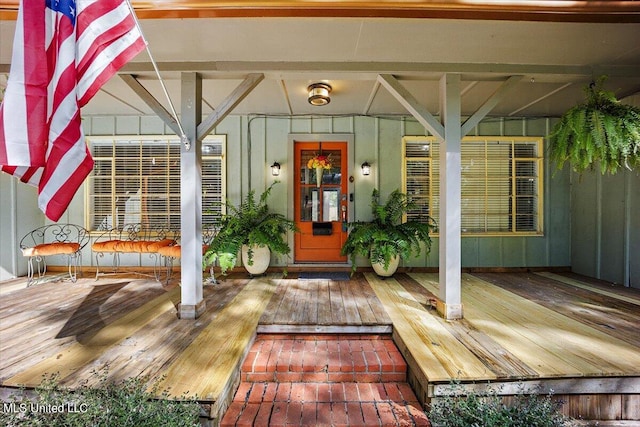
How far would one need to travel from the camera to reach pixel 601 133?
8.02 feet

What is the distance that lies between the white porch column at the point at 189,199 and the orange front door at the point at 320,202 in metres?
2.16

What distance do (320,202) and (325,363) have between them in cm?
295

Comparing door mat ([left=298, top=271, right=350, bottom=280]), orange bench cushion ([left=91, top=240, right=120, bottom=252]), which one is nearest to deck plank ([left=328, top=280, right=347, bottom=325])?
door mat ([left=298, top=271, right=350, bottom=280])

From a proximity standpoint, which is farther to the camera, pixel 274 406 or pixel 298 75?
pixel 298 75

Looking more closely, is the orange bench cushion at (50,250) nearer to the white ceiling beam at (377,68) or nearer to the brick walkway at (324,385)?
the white ceiling beam at (377,68)

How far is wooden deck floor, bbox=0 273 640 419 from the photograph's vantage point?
1.91 m

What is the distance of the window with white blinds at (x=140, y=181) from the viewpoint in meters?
4.95

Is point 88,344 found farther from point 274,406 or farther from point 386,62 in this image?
point 386,62

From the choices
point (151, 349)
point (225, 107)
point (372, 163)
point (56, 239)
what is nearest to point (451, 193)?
point (372, 163)

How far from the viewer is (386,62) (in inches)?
113

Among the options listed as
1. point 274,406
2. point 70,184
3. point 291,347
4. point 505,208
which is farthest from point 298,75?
point 505,208

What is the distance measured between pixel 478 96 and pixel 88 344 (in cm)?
495

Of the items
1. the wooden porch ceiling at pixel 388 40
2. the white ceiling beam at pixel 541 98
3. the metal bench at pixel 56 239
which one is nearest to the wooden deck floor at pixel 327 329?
the metal bench at pixel 56 239

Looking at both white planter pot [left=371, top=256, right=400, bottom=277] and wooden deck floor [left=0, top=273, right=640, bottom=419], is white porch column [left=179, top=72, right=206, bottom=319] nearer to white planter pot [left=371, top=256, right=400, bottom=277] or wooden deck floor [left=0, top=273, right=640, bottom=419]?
wooden deck floor [left=0, top=273, right=640, bottom=419]
